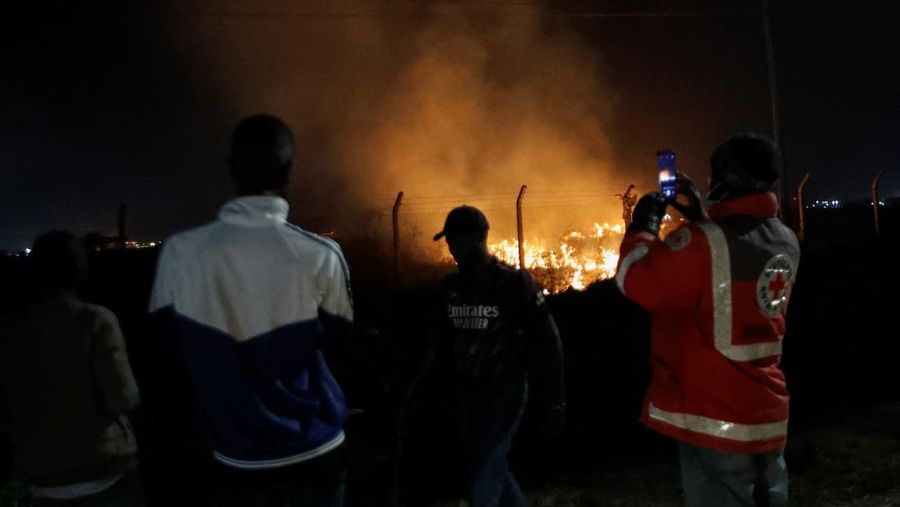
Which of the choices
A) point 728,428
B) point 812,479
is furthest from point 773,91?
point 728,428

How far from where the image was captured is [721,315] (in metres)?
3.01

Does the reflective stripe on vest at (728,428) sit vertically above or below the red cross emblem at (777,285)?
below

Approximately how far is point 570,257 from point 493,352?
1308 cm

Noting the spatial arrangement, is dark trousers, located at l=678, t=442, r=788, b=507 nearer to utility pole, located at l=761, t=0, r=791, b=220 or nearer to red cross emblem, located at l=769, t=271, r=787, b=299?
red cross emblem, located at l=769, t=271, r=787, b=299

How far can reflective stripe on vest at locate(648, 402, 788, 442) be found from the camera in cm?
301

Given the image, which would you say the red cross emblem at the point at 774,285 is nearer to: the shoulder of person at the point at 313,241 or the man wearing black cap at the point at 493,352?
the man wearing black cap at the point at 493,352

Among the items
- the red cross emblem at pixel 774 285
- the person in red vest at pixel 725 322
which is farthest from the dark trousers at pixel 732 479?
the red cross emblem at pixel 774 285

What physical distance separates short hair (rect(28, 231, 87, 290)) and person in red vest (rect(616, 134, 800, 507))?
2.10 metres

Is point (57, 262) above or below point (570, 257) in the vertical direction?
below

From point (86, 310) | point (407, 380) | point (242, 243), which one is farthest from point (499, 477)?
point (242, 243)

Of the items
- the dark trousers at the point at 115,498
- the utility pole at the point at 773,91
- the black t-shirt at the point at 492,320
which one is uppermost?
the utility pole at the point at 773,91

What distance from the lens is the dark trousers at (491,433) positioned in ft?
14.0

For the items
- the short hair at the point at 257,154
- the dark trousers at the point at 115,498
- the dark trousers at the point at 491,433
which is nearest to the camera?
the short hair at the point at 257,154

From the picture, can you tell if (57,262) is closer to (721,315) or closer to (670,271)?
(670,271)
